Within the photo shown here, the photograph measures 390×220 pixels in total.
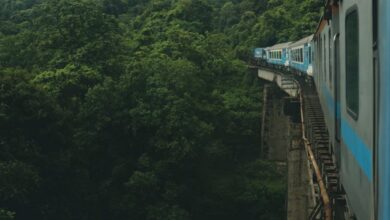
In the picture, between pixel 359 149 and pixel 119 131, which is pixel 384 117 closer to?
pixel 359 149

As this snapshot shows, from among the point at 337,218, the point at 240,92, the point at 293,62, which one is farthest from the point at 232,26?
the point at 337,218

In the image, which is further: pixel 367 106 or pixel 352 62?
pixel 352 62

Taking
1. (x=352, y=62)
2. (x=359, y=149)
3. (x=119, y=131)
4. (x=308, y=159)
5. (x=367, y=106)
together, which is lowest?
(x=119, y=131)

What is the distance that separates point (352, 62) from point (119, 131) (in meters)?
18.2

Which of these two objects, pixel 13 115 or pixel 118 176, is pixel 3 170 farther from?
pixel 118 176

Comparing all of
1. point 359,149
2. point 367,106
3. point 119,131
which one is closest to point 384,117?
point 367,106

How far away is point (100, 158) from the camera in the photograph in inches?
846

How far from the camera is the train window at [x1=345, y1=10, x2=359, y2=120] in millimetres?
4016

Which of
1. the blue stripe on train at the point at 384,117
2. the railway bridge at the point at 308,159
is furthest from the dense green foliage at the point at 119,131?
the blue stripe on train at the point at 384,117

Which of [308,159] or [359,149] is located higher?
[359,149]

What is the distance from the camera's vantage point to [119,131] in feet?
72.4

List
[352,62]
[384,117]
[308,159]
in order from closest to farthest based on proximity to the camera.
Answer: [384,117] < [352,62] < [308,159]

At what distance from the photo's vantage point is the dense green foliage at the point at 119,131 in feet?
57.8

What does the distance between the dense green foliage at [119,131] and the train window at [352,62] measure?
11549mm
